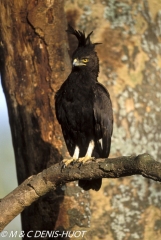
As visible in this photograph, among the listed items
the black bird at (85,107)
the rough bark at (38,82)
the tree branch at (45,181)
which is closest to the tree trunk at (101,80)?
the rough bark at (38,82)

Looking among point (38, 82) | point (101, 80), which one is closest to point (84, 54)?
point (101, 80)

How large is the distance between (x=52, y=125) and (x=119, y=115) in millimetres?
818

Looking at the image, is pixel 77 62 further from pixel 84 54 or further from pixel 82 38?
pixel 82 38

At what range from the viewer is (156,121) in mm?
7047

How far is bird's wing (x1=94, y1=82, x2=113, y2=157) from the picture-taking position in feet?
21.0

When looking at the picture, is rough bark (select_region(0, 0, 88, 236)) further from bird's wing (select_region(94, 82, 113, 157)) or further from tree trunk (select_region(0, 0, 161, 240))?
bird's wing (select_region(94, 82, 113, 157))

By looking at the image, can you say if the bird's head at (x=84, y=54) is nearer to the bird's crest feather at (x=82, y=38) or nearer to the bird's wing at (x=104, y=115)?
the bird's crest feather at (x=82, y=38)

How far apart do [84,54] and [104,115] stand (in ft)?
2.49

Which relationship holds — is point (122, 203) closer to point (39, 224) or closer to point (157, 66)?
point (39, 224)

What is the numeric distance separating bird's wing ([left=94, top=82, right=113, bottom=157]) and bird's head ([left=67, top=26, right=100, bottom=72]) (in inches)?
13.1

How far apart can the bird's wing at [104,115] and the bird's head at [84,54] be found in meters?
0.33

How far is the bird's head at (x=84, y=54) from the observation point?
6.60 meters

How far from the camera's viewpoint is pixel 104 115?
6395mm

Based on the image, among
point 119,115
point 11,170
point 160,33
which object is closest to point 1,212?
point 119,115
